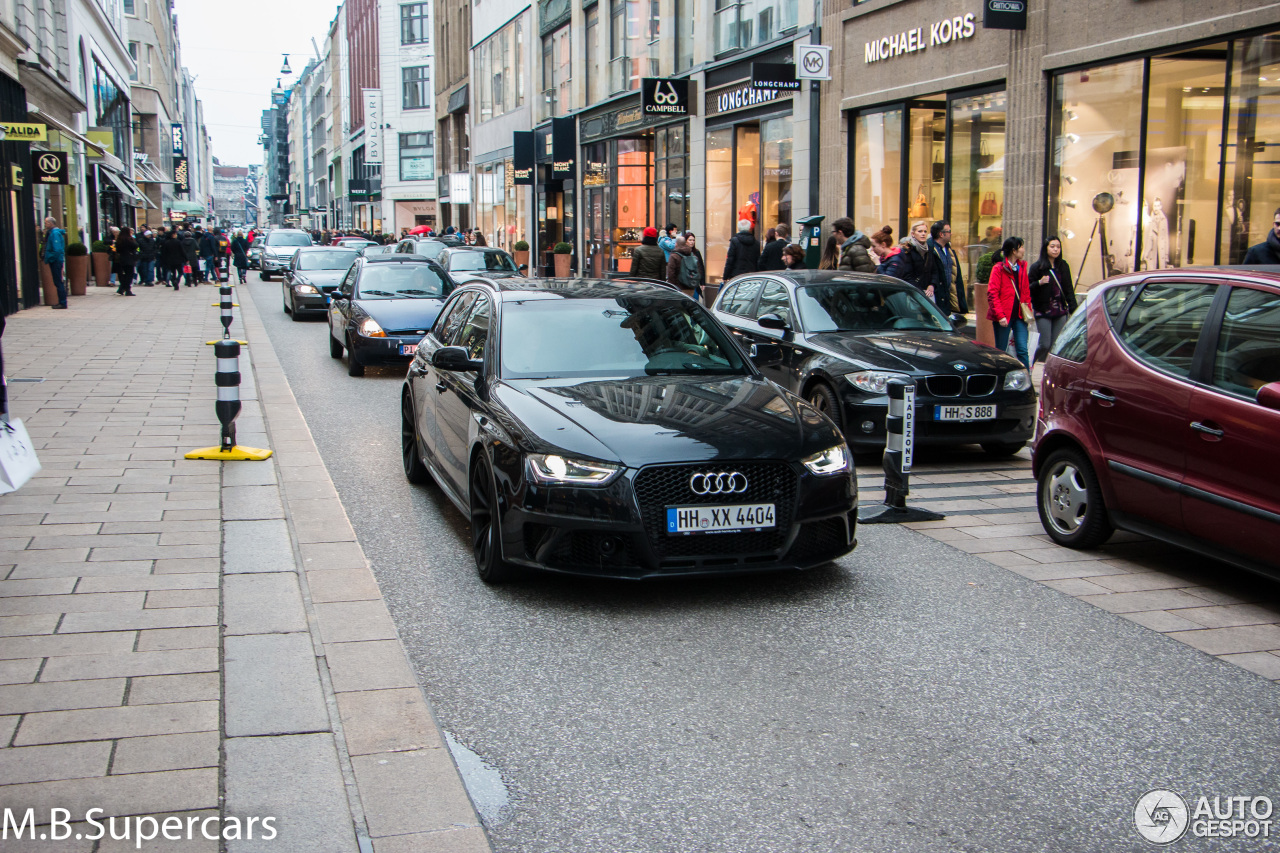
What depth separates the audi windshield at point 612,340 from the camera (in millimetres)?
6660

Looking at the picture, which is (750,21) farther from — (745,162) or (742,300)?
(742,300)

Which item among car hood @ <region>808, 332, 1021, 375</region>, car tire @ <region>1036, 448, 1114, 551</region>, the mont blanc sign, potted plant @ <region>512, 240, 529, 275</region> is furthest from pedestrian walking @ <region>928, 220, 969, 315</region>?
potted plant @ <region>512, 240, 529, 275</region>

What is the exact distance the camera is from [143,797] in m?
3.39

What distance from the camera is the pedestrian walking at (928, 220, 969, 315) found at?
14.6 m

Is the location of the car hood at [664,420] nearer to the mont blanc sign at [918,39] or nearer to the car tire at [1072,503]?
the car tire at [1072,503]

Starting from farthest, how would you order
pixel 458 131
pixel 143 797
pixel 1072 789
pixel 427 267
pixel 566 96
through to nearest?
1. pixel 458 131
2. pixel 566 96
3. pixel 427 267
4. pixel 1072 789
5. pixel 143 797

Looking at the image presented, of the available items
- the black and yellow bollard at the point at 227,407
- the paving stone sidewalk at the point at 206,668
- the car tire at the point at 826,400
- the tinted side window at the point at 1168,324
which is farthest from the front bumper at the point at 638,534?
the black and yellow bollard at the point at 227,407

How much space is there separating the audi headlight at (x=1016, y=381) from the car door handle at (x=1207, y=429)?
11.9 ft

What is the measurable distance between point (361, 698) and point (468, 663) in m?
0.65

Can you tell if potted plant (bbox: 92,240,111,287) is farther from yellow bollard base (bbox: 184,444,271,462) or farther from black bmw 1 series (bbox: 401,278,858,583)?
black bmw 1 series (bbox: 401,278,858,583)

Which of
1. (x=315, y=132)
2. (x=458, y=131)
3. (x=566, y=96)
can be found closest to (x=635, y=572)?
(x=566, y=96)

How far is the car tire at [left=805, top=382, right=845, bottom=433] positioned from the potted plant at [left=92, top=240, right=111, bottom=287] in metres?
31.1

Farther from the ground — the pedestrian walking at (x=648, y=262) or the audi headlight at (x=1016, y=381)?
the pedestrian walking at (x=648, y=262)

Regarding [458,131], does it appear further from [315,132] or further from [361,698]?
[315,132]
